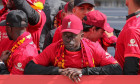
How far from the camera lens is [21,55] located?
2.71 m

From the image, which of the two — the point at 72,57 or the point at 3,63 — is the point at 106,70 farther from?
the point at 3,63

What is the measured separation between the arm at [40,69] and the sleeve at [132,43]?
60cm

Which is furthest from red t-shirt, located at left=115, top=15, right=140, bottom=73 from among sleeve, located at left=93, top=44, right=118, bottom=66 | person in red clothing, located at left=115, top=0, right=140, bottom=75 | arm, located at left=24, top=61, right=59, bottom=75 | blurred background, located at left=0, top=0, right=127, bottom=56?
blurred background, located at left=0, top=0, right=127, bottom=56

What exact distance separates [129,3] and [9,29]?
1.22 meters

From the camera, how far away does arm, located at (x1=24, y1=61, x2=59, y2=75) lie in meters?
2.42

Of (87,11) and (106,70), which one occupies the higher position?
(87,11)

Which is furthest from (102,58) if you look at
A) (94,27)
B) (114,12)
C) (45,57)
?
(114,12)

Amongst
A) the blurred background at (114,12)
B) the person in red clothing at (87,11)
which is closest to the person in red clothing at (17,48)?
the person in red clothing at (87,11)

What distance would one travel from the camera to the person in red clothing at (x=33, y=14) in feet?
10.8

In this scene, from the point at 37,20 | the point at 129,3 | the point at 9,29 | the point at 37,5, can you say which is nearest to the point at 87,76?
the point at 129,3

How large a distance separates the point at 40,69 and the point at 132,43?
2.59ft

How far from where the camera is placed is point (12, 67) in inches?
109

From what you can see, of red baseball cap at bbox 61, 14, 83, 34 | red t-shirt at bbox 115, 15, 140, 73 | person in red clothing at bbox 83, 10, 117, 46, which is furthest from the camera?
person in red clothing at bbox 83, 10, 117, 46

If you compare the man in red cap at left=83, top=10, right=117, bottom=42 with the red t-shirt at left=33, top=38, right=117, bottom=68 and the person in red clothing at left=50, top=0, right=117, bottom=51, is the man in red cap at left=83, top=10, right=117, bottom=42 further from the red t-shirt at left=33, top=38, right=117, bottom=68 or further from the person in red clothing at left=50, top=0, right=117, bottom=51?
the red t-shirt at left=33, top=38, right=117, bottom=68
